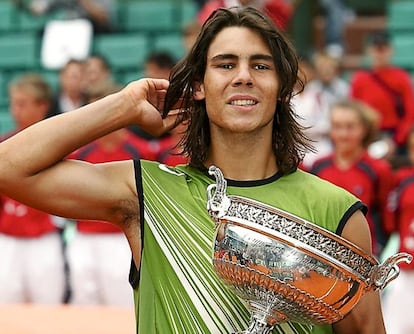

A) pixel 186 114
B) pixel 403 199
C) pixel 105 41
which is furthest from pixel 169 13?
pixel 186 114

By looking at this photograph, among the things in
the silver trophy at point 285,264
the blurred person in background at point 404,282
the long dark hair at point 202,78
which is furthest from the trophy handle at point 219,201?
the blurred person in background at point 404,282

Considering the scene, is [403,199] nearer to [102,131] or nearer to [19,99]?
[19,99]

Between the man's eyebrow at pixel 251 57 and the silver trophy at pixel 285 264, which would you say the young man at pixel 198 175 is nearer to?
the man's eyebrow at pixel 251 57

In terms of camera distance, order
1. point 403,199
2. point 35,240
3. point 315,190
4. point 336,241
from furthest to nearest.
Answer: point 35,240
point 403,199
point 315,190
point 336,241

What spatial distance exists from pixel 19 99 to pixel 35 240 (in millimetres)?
892

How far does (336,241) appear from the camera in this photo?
2.33 metres

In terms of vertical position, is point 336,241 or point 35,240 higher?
point 336,241

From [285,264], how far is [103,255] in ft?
15.4

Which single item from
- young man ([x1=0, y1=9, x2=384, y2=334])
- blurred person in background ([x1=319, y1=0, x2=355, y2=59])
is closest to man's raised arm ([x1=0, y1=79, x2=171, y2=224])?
young man ([x1=0, y1=9, x2=384, y2=334])

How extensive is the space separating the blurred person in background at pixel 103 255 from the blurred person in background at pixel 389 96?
227 centimetres

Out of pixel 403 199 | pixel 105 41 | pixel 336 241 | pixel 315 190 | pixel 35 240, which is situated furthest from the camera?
pixel 105 41

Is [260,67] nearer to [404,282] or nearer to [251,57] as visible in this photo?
[251,57]

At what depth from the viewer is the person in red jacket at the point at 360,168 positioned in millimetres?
6621

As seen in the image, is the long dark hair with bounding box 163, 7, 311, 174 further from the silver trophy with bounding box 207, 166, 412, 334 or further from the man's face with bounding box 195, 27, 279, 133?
the silver trophy with bounding box 207, 166, 412, 334
